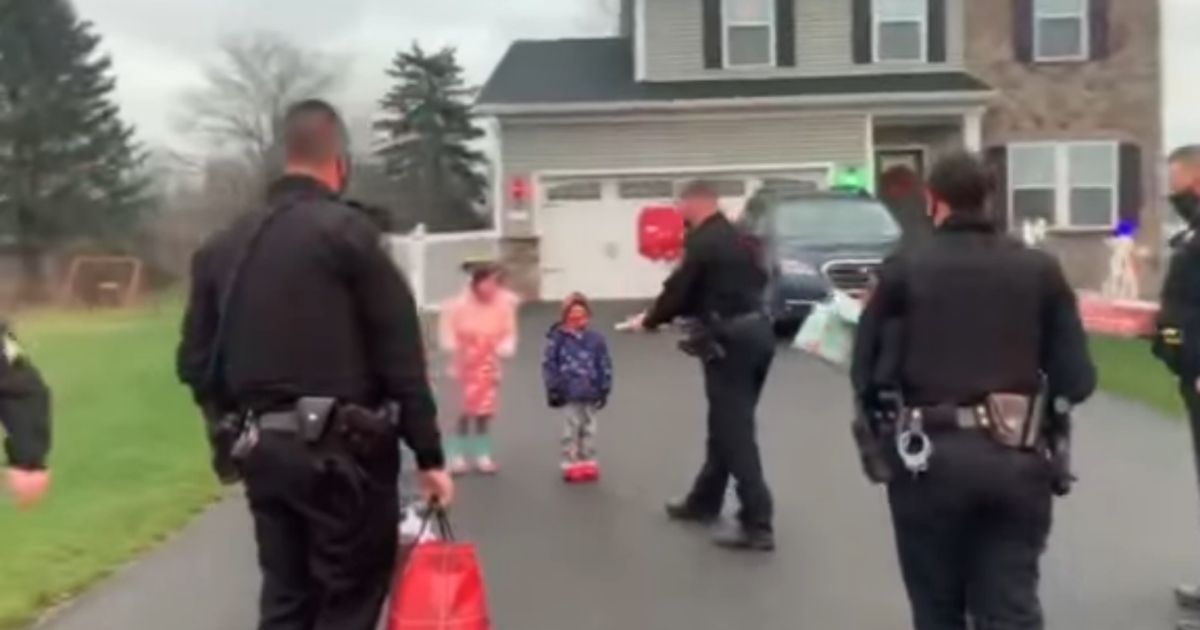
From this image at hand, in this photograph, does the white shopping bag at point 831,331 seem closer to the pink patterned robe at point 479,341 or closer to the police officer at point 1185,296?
the pink patterned robe at point 479,341

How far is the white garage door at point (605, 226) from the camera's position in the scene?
3144 centimetres

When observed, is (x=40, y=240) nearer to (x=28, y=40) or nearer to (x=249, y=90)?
(x=28, y=40)

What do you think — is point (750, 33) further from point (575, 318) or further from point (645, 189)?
point (575, 318)

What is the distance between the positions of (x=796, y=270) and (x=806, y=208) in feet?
6.51

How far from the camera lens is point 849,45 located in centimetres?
3244

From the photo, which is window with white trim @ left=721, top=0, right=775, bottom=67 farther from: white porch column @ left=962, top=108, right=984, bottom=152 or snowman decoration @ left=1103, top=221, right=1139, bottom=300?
snowman decoration @ left=1103, top=221, right=1139, bottom=300

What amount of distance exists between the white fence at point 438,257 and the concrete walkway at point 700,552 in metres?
14.6

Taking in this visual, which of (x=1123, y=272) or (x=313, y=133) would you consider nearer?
(x=313, y=133)

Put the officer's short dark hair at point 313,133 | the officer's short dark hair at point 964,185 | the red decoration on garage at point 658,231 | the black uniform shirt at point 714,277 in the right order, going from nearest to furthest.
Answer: the officer's short dark hair at point 313,133
the officer's short dark hair at point 964,185
the black uniform shirt at point 714,277
the red decoration on garage at point 658,231

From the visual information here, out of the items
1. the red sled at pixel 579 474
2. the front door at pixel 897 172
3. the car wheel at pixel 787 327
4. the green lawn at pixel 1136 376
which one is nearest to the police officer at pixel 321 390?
the red sled at pixel 579 474

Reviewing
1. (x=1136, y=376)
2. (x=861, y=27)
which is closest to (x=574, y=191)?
(x=861, y=27)

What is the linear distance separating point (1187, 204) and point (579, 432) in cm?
518

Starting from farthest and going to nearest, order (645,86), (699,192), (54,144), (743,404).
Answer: (54,144)
(645,86)
(699,192)
(743,404)

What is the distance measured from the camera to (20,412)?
5672 mm
